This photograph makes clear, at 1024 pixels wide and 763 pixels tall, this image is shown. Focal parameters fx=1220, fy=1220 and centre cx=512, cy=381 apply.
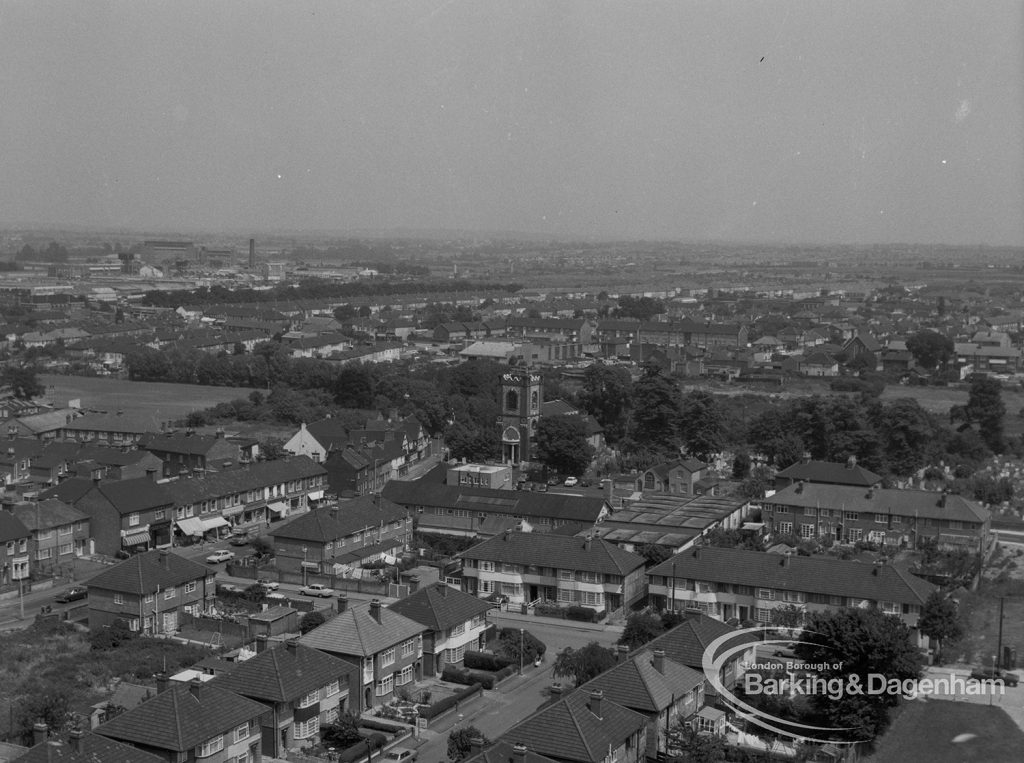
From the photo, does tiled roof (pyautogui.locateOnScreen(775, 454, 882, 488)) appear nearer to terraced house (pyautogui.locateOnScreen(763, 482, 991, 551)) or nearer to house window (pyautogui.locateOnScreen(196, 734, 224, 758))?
terraced house (pyautogui.locateOnScreen(763, 482, 991, 551))

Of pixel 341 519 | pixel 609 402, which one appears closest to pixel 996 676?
pixel 341 519

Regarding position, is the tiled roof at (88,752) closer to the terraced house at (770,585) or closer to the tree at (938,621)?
the terraced house at (770,585)

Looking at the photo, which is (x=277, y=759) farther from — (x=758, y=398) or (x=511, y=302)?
(x=511, y=302)

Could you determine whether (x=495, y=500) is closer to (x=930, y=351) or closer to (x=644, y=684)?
(x=644, y=684)

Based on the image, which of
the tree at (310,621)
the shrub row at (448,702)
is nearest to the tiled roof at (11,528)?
the tree at (310,621)

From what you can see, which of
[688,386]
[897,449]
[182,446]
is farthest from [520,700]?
[688,386]

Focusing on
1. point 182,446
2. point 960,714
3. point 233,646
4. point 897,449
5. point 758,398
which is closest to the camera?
point 960,714
